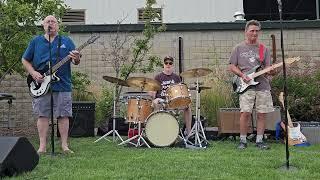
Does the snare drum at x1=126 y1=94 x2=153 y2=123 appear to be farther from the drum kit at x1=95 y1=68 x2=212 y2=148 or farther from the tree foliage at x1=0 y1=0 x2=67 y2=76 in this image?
the tree foliage at x1=0 y1=0 x2=67 y2=76

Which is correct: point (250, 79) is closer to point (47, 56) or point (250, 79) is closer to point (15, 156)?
point (47, 56)

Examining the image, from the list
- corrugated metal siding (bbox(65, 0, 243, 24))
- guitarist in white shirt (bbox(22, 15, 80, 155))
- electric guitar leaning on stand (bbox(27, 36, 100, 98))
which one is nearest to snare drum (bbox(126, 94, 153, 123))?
guitarist in white shirt (bbox(22, 15, 80, 155))

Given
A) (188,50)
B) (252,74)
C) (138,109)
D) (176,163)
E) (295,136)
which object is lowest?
(176,163)

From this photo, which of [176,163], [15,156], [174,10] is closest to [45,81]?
[15,156]

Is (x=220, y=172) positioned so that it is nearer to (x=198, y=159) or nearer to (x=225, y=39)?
(x=198, y=159)

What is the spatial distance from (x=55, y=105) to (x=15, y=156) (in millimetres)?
1970

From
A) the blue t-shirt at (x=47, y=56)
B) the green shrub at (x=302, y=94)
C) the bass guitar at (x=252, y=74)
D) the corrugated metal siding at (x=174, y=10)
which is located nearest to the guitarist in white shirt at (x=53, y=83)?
the blue t-shirt at (x=47, y=56)

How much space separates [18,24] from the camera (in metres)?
8.82

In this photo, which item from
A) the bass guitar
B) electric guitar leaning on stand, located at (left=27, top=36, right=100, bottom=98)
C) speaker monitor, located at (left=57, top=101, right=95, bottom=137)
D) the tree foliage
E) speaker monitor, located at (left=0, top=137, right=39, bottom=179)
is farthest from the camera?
speaker monitor, located at (left=57, top=101, right=95, bottom=137)

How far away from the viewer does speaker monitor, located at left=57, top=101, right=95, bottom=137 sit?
10242 millimetres

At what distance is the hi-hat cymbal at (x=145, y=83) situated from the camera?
877cm

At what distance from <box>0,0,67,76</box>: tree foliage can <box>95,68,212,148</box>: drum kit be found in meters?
1.70

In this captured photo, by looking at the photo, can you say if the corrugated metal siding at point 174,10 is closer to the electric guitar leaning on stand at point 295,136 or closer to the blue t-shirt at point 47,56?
the electric guitar leaning on stand at point 295,136

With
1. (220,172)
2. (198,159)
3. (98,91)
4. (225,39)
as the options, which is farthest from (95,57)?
(220,172)
